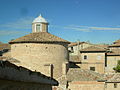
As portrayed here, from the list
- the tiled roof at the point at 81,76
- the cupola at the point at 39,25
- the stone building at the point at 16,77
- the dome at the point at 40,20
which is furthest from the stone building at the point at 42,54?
the stone building at the point at 16,77

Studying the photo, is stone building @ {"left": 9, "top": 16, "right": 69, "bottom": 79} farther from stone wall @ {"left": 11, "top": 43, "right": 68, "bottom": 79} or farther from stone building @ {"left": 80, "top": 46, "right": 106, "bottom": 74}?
stone building @ {"left": 80, "top": 46, "right": 106, "bottom": 74}

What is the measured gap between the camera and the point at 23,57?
22.1 meters

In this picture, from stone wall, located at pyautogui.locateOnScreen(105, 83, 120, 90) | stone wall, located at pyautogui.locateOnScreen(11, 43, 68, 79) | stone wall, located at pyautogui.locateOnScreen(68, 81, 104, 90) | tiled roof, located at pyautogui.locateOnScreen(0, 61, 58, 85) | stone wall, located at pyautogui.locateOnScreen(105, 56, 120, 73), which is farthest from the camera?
stone wall, located at pyautogui.locateOnScreen(105, 56, 120, 73)

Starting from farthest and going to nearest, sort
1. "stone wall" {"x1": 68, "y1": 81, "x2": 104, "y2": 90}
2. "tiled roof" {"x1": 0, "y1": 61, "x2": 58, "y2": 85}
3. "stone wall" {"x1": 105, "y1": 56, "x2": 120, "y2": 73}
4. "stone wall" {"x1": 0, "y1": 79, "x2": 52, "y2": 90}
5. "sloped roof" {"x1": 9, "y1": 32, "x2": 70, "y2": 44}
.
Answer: "stone wall" {"x1": 105, "y1": 56, "x2": 120, "y2": 73} → "stone wall" {"x1": 68, "y1": 81, "x2": 104, "y2": 90} → "sloped roof" {"x1": 9, "y1": 32, "x2": 70, "y2": 44} → "stone wall" {"x1": 0, "y1": 79, "x2": 52, "y2": 90} → "tiled roof" {"x1": 0, "y1": 61, "x2": 58, "y2": 85}

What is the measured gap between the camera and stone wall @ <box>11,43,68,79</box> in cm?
2191

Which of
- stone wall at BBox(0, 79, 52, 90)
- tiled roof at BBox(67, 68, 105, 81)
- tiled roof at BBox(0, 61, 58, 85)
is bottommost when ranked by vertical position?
tiled roof at BBox(67, 68, 105, 81)

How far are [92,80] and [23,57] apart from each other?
8.79m

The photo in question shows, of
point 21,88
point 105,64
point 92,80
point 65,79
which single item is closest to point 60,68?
point 65,79

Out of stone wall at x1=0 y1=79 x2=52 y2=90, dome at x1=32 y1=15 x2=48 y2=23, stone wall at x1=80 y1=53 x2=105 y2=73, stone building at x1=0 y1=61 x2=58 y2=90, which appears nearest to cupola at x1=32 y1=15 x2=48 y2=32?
dome at x1=32 y1=15 x2=48 y2=23

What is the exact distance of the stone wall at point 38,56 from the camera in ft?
71.9

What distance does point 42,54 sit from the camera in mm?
22047

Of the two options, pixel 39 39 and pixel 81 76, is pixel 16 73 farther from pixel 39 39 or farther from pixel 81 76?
pixel 81 76

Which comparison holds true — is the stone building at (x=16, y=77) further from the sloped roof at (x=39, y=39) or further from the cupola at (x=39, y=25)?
the cupola at (x=39, y=25)

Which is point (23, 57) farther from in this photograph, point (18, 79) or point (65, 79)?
point (18, 79)
